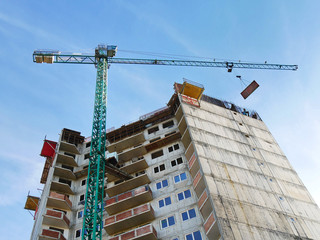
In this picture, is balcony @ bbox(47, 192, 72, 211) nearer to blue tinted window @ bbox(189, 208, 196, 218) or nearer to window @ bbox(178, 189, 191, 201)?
window @ bbox(178, 189, 191, 201)

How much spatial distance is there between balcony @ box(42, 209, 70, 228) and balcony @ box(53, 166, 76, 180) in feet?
24.7

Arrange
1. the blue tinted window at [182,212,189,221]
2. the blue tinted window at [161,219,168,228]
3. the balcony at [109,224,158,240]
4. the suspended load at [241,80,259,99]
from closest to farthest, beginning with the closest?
the balcony at [109,224,158,240], the blue tinted window at [182,212,189,221], the blue tinted window at [161,219,168,228], the suspended load at [241,80,259,99]

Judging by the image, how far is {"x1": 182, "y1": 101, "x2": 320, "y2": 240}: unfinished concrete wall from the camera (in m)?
33.0

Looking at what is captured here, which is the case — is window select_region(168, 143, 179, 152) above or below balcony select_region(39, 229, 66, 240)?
above

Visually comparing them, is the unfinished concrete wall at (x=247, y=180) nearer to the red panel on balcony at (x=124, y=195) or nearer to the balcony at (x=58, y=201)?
the red panel on balcony at (x=124, y=195)

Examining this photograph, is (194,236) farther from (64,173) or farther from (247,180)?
(64,173)

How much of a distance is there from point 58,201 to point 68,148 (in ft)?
36.9

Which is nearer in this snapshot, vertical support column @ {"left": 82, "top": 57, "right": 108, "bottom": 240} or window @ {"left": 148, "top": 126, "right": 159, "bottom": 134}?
vertical support column @ {"left": 82, "top": 57, "right": 108, "bottom": 240}

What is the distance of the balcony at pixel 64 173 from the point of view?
152 feet

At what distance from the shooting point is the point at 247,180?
127 ft

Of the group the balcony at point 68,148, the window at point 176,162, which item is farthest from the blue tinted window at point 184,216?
the balcony at point 68,148

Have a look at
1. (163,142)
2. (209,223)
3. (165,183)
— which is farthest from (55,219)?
(209,223)

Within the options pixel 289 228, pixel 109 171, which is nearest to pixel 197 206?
pixel 289 228

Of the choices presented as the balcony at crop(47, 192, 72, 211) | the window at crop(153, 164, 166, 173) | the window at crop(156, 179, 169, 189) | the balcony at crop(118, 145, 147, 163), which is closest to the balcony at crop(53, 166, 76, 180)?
the balcony at crop(47, 192, 72, 211)
